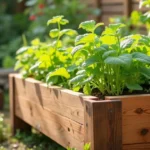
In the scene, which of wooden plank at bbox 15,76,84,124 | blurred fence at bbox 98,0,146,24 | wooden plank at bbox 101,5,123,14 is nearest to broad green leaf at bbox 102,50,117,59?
wooden plank at bbox 15,76,84,124

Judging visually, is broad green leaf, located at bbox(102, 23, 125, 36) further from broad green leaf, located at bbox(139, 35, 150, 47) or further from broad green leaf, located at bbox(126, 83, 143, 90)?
broad green leaf, located at bbox(126, 83, 143, 90)

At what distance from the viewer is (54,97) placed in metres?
4.00

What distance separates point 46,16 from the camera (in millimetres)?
9617

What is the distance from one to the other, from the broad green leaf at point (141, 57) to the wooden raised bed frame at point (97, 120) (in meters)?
0.22

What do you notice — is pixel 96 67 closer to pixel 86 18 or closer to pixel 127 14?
pixel 127 14

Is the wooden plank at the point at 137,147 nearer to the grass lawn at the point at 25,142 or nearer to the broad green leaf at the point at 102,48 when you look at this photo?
the broad green leaf at the point at 102,48

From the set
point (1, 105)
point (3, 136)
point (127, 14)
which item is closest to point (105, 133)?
point (3, 136)

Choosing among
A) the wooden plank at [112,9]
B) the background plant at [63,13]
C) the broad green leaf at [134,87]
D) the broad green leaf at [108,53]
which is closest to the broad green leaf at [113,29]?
the broad green leaf at [108,53]

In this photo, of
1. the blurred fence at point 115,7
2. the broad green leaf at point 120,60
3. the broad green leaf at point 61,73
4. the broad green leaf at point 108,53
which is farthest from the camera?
the blurred fence at point 115,7

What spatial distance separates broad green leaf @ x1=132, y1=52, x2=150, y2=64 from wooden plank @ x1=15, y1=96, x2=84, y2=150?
0.57m

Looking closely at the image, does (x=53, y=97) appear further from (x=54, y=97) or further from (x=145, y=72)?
(x=145, y=72)

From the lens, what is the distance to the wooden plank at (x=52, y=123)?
11.7 ft

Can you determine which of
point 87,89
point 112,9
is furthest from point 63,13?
point 87,89

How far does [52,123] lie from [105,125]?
1.03 m
